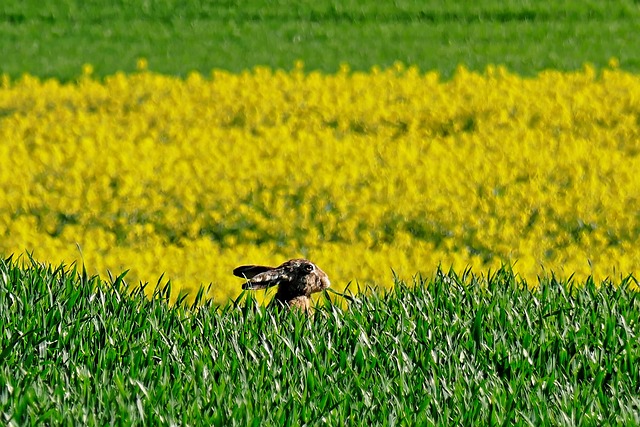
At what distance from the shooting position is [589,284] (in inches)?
201

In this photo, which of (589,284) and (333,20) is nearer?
(589,284)

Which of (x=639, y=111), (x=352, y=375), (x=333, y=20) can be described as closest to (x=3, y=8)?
(x=333, y=20)

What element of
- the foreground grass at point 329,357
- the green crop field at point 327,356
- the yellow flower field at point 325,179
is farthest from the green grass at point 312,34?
the foreground grass at point 329,357

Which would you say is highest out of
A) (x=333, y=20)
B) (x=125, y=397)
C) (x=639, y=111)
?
(x=333, y=20)

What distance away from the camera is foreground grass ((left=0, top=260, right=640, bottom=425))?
3736 mm

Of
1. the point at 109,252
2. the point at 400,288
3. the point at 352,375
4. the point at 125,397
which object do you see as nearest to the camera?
the point at 125,397

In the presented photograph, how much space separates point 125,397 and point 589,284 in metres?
2.20

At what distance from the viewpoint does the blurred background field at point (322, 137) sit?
7238 mm

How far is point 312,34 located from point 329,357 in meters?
9.38

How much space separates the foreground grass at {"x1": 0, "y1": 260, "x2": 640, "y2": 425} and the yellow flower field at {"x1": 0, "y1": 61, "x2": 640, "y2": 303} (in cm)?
134

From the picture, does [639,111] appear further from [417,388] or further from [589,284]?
[417,388]

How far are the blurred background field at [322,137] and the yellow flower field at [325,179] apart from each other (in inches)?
0.7

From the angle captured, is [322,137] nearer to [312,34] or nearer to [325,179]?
[325,179]

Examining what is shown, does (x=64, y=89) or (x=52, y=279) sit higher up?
(x=64, y=89)
